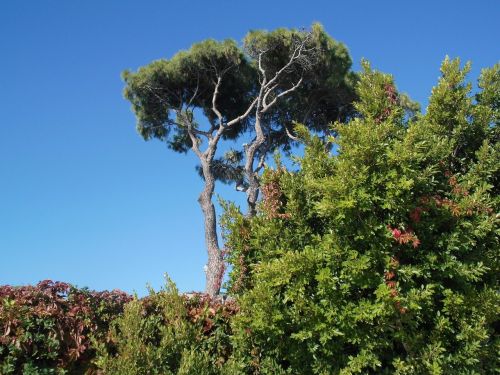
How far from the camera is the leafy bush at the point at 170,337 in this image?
5.39m

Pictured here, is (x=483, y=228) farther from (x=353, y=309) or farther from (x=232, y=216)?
(x=232, y=216)

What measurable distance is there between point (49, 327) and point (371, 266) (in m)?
3.52

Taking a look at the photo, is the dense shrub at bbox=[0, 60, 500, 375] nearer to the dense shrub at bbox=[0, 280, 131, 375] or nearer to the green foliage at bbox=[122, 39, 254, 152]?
the dense shrub at bbox=[0, 280, 131, 375]

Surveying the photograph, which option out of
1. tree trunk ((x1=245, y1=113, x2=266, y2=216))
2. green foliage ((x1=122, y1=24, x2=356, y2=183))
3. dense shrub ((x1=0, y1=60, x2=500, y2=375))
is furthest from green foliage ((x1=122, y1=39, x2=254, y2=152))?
dense shrub ((x1=0, y1=60, x2=500, y2=375))

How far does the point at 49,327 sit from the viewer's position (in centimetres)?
559

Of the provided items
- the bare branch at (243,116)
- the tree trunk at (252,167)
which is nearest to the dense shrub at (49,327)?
the tree trunk at (252,167)

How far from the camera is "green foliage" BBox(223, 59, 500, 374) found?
17.4ft

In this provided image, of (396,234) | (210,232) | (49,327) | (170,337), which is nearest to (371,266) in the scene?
(396,234)

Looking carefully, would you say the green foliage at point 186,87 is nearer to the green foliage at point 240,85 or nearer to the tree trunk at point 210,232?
the green foliage at point 240,85

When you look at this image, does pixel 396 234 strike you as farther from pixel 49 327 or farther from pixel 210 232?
pixel 210 232

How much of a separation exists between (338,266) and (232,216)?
1.76 m

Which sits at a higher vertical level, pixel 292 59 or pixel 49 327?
pixel 292 59

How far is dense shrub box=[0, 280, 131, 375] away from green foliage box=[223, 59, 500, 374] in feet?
5.62

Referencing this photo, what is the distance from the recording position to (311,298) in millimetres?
5508
